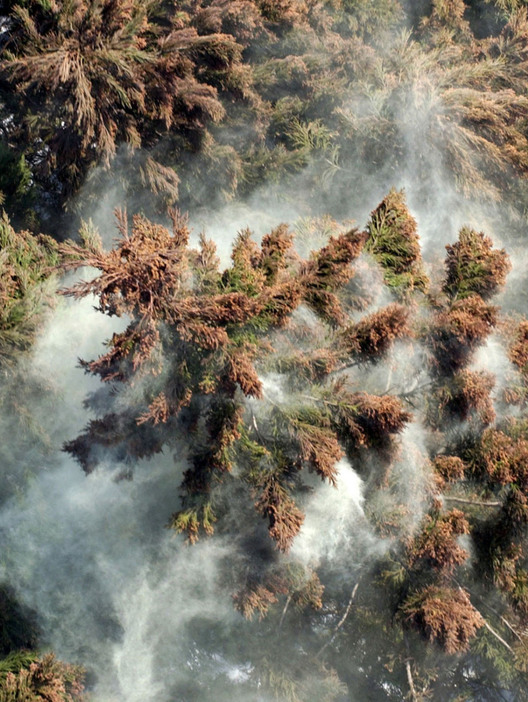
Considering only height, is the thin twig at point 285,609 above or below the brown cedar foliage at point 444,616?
below

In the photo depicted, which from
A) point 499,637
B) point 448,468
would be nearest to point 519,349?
point 448,468

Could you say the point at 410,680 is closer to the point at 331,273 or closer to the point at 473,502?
the point at 473,502

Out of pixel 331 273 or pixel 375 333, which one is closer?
pixel 375 333

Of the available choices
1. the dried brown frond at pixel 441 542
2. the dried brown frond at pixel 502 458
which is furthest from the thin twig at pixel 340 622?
the dried brown frond at pixel 502 458

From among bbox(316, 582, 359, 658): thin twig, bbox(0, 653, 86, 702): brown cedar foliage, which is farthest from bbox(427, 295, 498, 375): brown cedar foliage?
bbox(0, 653, 86, 702): brown cedar foliage

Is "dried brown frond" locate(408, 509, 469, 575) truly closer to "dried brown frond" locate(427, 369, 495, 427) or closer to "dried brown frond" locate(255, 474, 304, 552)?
"dried brown frond" locate(427, 369, 495, 427)

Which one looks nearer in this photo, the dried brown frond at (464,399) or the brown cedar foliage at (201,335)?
the brown cedar foliage at (201,335)

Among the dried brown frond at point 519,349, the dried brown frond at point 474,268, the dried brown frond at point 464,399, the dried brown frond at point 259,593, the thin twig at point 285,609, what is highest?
the dried brown frond at point 474,268

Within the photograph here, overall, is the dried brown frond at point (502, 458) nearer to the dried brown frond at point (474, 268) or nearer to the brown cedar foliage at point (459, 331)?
the brown cedar foliage at point (459, 331)

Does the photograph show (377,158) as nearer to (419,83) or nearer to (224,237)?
(419,83)

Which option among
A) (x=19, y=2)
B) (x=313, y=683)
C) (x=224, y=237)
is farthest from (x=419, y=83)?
(x=313, y=683)
